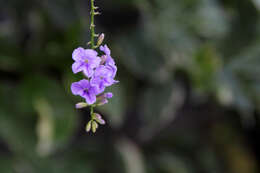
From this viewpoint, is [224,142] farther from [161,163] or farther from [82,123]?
[82,123]

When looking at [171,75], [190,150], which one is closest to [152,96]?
[171,75]

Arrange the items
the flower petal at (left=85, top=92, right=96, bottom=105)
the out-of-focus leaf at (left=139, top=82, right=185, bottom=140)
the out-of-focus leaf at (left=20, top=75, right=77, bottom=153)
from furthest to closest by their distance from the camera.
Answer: the out-of-focus leaf at (left=139, top=82, right=185, bottom=140) < the out-of-focus leaf at (left=20, top=75, right=77, bottom=153) < the flower petal at (left=85, top=92, right=96, bottom=105)

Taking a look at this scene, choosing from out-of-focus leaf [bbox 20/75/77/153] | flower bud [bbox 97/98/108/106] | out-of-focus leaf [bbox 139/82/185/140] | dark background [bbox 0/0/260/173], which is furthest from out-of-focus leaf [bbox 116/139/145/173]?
flower bud [bbox 97/98/108/106]

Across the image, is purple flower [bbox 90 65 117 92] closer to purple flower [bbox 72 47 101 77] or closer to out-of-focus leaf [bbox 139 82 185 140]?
purple flower [bbox 72 47 101 77]

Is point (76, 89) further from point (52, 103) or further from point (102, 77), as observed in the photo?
point (52, 103)

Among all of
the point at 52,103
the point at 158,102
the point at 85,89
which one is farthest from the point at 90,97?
the point at 158,102

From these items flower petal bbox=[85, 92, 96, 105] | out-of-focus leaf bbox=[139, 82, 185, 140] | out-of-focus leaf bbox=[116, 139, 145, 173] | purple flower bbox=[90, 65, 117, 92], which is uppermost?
purple flower bbox=[90, 65, 117, 92]

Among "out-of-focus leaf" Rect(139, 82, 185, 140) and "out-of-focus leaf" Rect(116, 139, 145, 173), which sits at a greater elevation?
"out-of-focus leaf" Rect(139, 82, 185, 140)

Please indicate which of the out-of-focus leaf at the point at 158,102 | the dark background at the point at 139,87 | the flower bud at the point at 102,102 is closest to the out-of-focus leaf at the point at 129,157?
the dark background at the point at 139,87

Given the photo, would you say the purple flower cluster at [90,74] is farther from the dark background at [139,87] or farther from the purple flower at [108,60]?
the dark background at [139,87]
